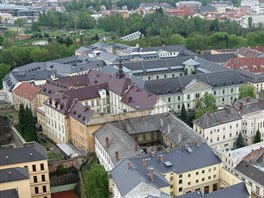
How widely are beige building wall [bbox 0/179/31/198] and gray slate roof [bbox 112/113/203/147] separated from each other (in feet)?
70.6

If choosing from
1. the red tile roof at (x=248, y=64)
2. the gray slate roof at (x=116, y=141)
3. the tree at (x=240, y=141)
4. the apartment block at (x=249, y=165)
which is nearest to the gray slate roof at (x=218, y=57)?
the red tile roof at (x=248, y=64)

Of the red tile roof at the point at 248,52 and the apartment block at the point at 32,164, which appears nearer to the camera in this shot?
the apartment block at the point at 32,164

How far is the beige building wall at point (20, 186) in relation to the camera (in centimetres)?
5697

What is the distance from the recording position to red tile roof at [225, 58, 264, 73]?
121 meters

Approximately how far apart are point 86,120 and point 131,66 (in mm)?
47325

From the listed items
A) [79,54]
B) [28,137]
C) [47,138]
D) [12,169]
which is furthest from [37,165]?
[79,54]

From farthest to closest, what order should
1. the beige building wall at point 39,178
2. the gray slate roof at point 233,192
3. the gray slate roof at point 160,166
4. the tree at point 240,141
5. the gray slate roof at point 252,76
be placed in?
the gray slate roof at point 252,76
the tree at point 240,141
the beige building wall at point 39,178
the gray slate roof at point 233,192
the gray slate roof at point 160,166

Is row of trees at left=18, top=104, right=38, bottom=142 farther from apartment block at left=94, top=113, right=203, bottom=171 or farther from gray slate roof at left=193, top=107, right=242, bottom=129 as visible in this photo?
gray slate roof at left=193, top=107, right=242, bottom=129

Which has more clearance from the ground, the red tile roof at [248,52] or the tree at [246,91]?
the red tile roof at [248,52]

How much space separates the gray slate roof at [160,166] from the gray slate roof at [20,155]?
13.4 meters

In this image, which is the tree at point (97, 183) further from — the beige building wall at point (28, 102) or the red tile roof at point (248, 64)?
the red tile roof at point (248, 64)

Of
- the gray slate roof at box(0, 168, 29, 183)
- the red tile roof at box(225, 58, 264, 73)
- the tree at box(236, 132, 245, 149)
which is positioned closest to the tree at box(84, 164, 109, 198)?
the gray slate roof at box(0, 168, 29, 183)

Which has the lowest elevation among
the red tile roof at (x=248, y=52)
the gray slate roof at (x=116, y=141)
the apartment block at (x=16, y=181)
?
the apartment block at (x=16, y=181)

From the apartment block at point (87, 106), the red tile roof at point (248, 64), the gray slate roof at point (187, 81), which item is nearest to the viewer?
the apartment block at point (87, 106)
